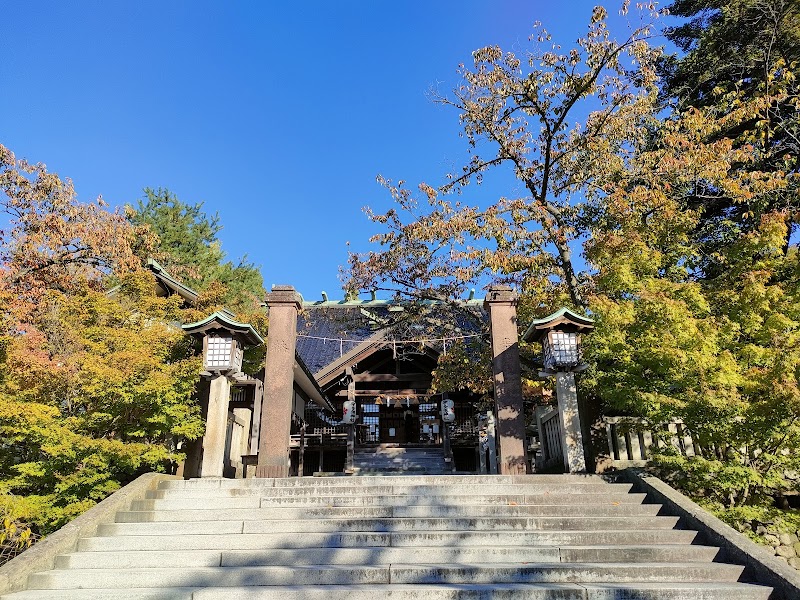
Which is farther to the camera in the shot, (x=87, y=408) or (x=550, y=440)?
(x=550, y=440)

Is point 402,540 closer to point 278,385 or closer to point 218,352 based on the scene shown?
point 278,385

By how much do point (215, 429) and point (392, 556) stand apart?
4.47 metres

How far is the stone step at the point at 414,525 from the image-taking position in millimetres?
6172

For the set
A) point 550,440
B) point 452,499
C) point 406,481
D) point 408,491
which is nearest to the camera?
point 452,499

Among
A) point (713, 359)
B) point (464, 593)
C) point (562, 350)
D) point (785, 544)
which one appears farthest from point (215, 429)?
point (785, 544)

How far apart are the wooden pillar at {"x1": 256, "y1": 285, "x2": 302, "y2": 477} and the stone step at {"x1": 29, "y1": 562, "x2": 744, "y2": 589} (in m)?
3.75

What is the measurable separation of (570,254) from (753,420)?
660 cm

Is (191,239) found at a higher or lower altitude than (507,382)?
higher

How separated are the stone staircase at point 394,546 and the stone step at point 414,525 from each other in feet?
0.04

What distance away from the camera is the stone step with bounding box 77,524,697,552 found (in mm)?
5797

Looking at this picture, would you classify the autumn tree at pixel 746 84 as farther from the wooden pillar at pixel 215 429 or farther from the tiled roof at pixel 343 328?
the wooden pillar at pixel 215 429

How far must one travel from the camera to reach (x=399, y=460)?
1973 centimetres

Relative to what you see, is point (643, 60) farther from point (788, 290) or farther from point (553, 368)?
point (553, 368)

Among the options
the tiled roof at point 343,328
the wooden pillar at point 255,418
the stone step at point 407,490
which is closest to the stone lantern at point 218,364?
the stone step at point 407,490
